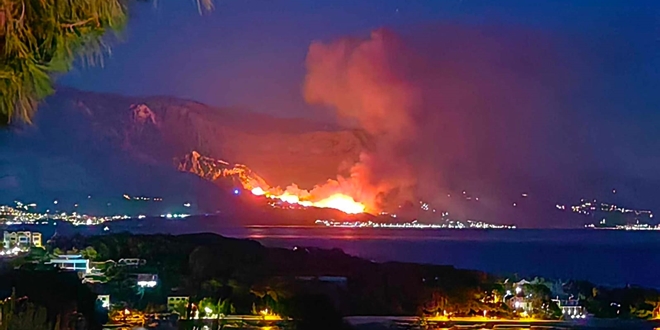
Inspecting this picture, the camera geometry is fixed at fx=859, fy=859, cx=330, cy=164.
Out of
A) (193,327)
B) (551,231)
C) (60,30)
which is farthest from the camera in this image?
(551,231)

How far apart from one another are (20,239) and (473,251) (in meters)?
37.6

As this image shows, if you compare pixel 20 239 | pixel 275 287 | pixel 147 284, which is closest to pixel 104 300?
pixel 147 284

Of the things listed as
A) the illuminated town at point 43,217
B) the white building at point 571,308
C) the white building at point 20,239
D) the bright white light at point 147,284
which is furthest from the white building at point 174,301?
the white building at point 571,308

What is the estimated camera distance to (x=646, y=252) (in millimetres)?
49500

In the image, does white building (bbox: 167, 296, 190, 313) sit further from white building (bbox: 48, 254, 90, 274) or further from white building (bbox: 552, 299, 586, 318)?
white building (bbox: 552, 299, 586, 318)

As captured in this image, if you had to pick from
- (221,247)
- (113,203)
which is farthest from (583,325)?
(113,203)

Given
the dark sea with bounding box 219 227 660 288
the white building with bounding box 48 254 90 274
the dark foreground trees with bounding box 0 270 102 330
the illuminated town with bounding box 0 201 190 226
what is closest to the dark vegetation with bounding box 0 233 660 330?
the dark foreground trees with bounding box 0 270 102 330

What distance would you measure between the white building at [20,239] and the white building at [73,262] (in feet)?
2.76

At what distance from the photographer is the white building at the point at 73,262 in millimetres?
9938

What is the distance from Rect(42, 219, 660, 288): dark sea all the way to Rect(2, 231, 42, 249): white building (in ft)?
23.6

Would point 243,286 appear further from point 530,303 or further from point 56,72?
point 56,72

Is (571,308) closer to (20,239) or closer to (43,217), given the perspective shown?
(20,239)

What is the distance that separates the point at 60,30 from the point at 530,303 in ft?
36.3

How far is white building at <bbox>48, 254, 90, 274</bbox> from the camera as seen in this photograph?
9938 millimetres
